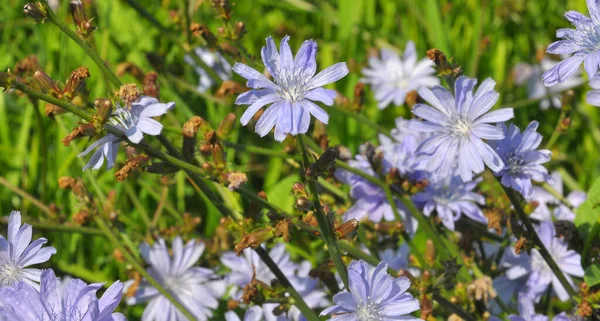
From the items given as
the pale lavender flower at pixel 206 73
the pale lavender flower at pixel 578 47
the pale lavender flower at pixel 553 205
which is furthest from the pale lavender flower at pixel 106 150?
the pale lavender flower at pixel 206 73

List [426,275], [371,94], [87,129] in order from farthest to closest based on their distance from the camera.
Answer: [371,94] → [426,275] → [87,129]

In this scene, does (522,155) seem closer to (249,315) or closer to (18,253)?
(249,315)

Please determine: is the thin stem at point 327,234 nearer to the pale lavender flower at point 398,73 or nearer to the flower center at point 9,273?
the flower center at point 9,273

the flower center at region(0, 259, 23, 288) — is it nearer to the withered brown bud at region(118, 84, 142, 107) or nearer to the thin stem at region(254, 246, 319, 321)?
the withered brown bud at region(118, 84, 142, 107)

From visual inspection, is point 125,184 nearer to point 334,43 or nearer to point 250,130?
point 250,130

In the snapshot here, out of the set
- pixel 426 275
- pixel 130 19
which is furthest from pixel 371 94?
pixel 426 275

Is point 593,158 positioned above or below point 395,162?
above

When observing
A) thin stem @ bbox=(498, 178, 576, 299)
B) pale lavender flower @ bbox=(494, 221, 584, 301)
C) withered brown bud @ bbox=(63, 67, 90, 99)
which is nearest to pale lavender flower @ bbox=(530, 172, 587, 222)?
pale lavender flower @ bbox=(494, 221, 584, 301)
